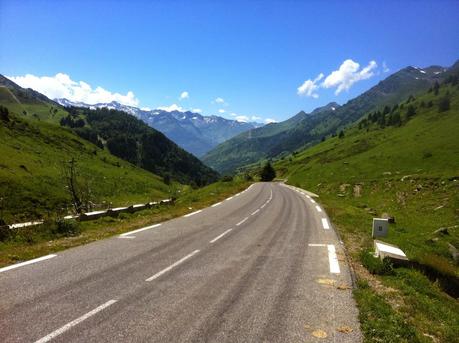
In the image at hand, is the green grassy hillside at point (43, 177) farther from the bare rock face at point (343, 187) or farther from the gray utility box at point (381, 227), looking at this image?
the bare rock face at point (343, 187)

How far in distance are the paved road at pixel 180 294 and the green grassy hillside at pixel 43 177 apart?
27986 mm

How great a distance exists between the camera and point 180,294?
898 centimetres

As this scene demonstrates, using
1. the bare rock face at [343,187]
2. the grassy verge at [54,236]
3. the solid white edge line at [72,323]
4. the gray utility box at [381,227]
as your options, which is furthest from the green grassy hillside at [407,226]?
the grassy verge at [54,236]

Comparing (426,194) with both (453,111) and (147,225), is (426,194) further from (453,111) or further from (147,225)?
(453,111)

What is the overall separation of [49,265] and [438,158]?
78165 millimetres

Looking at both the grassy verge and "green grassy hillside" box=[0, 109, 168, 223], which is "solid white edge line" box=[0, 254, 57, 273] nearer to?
the grassy verge

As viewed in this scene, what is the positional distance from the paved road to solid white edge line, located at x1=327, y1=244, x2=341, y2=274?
0.13 feet

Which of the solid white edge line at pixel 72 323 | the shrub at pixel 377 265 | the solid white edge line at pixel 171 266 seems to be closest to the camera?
the solid white edge line at pixel 72 323

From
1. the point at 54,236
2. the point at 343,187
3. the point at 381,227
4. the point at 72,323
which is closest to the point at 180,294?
the point at 72,323

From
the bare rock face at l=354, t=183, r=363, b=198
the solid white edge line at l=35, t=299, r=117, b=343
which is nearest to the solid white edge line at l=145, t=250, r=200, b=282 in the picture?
the solid white edge line at l=35, t=299, r=117, b=343

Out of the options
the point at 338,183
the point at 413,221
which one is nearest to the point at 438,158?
the point at 338,183

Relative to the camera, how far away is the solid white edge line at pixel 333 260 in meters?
11.9

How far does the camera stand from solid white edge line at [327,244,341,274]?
39.0 ft

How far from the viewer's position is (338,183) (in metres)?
70.6
